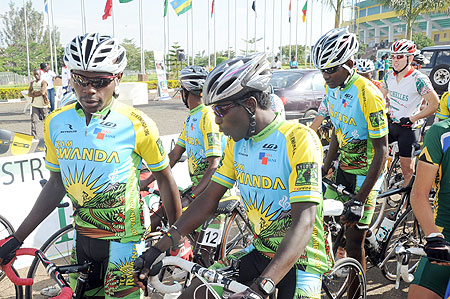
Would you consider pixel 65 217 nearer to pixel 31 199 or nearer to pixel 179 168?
pixel 31 199

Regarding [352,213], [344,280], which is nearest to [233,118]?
[352,213]

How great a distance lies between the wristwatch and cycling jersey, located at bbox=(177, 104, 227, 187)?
7.54ft

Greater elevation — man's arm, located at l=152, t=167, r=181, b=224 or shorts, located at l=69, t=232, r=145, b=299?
man's arm, located at l=152, t=167, r=181, b=224

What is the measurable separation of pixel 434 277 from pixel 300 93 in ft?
36.0

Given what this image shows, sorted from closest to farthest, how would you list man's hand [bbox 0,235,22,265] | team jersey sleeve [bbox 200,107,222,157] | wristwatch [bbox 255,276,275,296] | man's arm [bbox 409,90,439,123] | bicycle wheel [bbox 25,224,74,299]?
wristwatch [bbox 255,276,275,296] → man's hand [bbox 0,235,22,265] → bicycle wheel [bbox 25,224,74,299] → team jersey sleeve [bbox 200,107,222,157] → man's arm [bbox 409,90,439,123]

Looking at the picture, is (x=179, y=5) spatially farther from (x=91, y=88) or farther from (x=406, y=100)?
(x=91, y=88)

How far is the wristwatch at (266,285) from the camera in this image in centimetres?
189

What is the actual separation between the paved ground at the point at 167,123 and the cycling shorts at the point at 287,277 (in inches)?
94.4

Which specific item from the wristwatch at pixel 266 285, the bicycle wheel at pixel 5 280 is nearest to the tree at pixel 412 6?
the bicycle wheel at pixel 5 280

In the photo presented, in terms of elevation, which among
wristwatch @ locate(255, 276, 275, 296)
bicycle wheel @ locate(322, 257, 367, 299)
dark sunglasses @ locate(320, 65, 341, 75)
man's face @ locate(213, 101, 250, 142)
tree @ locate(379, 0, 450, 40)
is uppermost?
tree @ locate(379, 0, 450, 40)

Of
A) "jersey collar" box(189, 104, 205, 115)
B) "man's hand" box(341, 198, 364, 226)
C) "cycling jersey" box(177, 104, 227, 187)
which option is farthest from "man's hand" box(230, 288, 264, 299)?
"jersey collar" box(189, 104, 205, 115)

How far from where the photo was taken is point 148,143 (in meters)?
2.74

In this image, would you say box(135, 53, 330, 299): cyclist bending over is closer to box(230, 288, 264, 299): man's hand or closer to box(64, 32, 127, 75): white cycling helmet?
box(230, 288, 264, 299): man's hand

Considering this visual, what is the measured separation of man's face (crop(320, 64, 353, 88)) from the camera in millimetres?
3994
